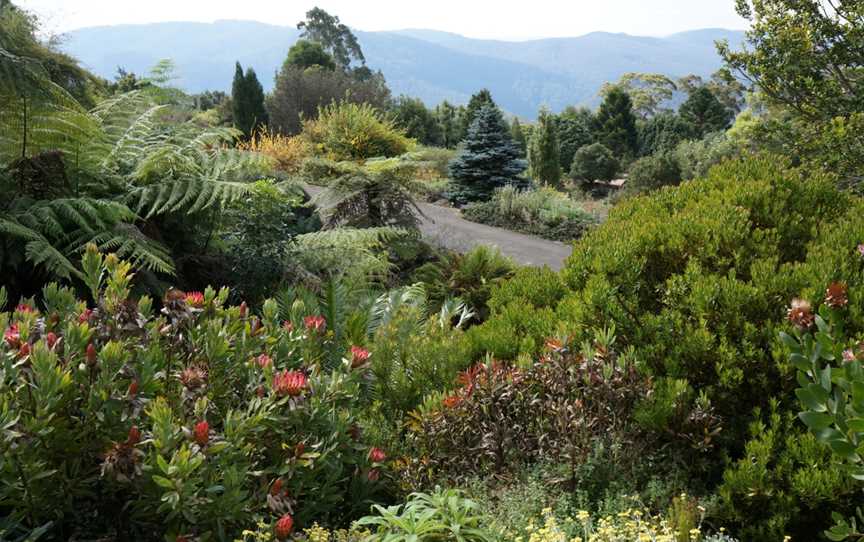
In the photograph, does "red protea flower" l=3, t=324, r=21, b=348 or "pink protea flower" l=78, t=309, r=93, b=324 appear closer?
"red protea flower" l=3, t=324, r=21, b=348

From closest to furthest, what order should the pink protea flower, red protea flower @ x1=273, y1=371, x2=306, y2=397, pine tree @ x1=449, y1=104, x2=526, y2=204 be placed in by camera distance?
red protea flower @ x1=273, y1=371, x2=306, y2=397 < the pink protea flower < pine tree @ x1=449, y1=104, x2=526, y2=204

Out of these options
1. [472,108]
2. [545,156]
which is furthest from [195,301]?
[472,108]

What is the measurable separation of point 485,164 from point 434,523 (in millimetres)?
13777

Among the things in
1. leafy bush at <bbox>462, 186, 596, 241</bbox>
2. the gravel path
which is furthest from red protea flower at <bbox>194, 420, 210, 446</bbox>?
leafy bush at <bbox>462, 186, 596, 241</bbox>

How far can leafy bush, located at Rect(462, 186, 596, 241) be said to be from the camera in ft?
36.1

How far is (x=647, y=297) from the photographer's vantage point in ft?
9.42

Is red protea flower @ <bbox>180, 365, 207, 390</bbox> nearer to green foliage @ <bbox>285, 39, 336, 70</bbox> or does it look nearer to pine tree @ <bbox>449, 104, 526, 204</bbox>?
pine tree @ <bbox>449, 104, 526, 204</bbox>

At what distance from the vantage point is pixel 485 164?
49.8ft

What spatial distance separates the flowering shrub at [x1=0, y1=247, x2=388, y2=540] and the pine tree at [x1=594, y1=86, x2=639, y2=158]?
31809 millimetres

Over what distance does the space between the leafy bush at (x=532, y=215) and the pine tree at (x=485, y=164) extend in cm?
190

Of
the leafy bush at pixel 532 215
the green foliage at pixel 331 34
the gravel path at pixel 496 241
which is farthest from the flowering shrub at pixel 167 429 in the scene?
the green foliage at pixel 331 34

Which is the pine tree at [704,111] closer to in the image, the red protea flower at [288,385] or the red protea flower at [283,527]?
the red protea flower at [288,385]

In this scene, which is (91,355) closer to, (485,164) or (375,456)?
(375,456)

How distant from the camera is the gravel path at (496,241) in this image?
8336 mm
